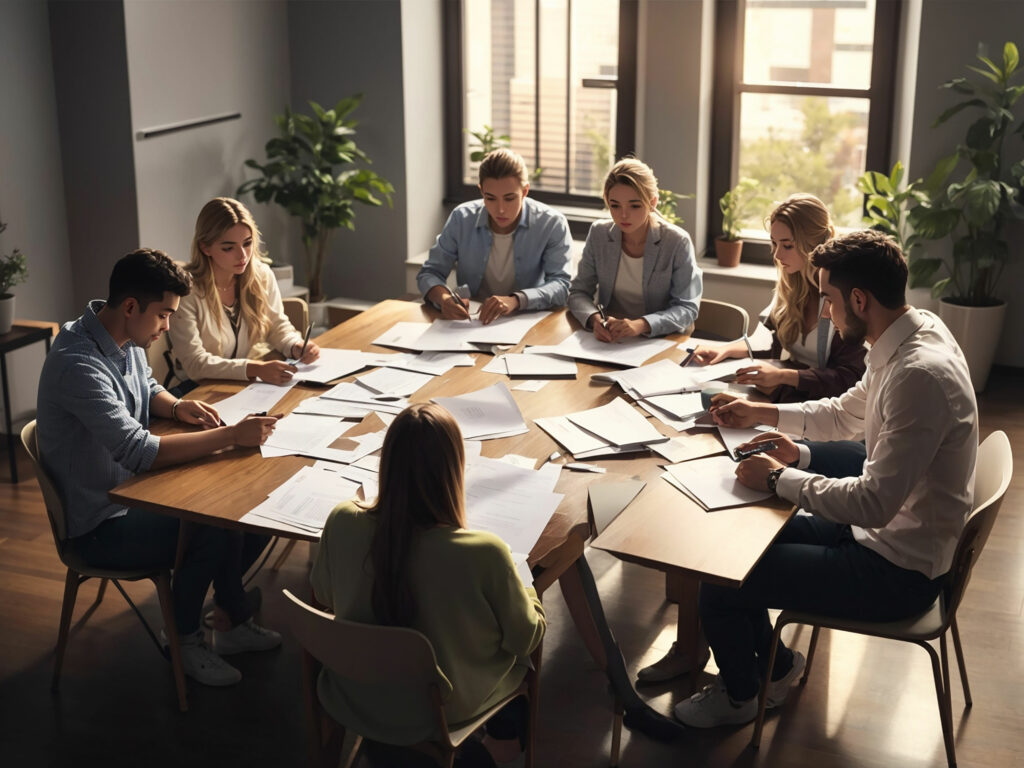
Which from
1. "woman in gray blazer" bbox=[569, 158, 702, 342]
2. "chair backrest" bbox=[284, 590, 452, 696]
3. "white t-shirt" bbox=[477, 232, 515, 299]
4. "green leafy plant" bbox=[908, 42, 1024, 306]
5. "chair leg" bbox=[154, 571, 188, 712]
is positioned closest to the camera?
"chair backrest" bbox=[284, 590, 452, 696]

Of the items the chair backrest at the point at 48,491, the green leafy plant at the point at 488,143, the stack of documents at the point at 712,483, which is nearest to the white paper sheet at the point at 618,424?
the stack of documents at the point at 712,483

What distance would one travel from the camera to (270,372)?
3.66 meters

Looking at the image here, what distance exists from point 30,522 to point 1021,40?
16.1 feet

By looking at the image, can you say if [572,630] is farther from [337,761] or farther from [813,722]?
[337,761]

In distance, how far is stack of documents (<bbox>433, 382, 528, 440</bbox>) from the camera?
3.27 metres

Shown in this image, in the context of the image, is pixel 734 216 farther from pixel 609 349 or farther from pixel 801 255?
pixel 801 255

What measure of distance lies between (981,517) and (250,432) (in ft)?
6.17

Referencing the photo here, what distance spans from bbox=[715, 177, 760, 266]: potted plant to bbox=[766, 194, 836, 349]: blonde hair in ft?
8.29

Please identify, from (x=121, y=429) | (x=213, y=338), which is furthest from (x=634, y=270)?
(x=121, y=429)

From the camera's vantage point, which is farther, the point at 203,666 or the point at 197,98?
the point at 197,98

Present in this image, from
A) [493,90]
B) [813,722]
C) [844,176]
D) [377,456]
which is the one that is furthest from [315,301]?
[813,722]

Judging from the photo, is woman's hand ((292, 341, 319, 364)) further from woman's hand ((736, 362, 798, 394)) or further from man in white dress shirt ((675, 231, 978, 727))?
man in white dress shirt ((675, 231, 978, 727))

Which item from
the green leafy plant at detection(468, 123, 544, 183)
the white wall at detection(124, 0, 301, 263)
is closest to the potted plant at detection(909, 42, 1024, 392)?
the green leafy plant at detection(468, 123, 544, 183)

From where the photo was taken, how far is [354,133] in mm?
6559
